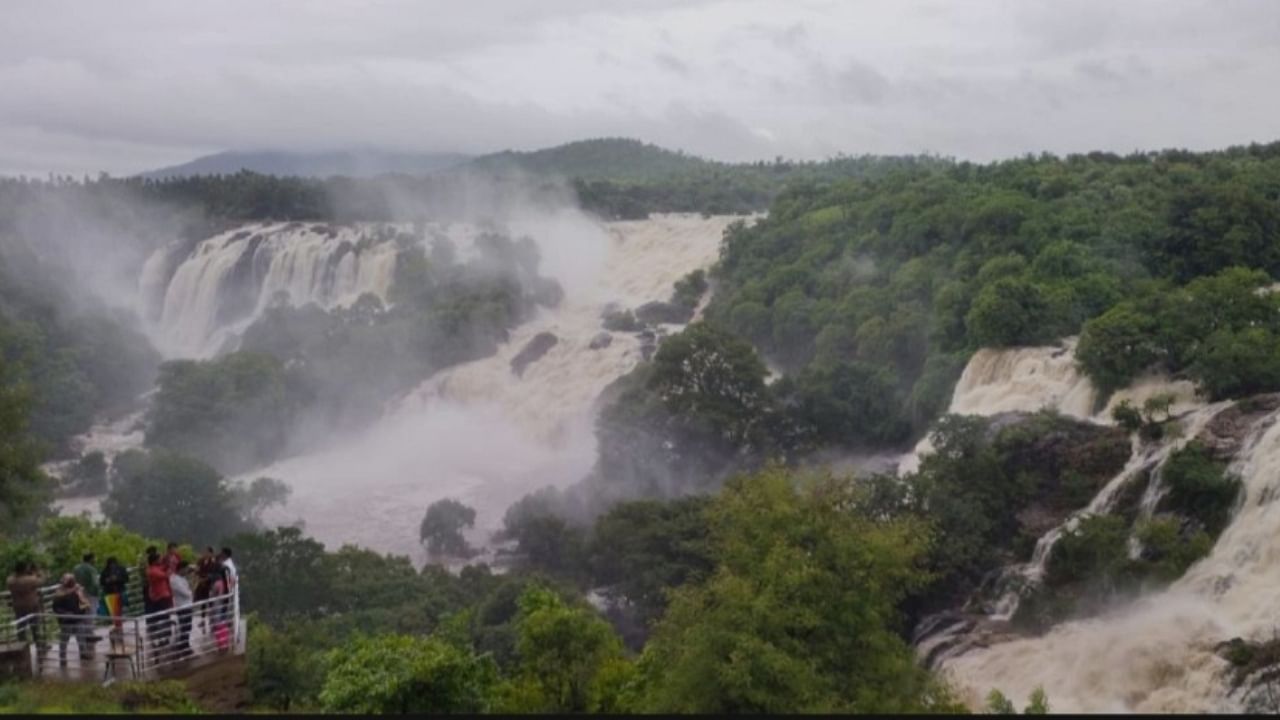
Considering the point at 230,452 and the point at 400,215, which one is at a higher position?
the point at 400,215

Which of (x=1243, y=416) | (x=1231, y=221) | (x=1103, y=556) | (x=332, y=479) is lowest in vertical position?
(x=332, y=479)

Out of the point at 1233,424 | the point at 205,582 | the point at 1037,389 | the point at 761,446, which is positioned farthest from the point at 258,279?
the point at 205,582

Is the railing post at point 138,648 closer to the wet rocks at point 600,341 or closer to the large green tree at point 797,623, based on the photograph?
the large green tree at point 797,623

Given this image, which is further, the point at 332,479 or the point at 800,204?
the point at 800,204

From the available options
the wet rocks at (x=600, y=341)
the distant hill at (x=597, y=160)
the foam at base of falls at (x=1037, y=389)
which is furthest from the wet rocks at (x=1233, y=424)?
the distant hill at (x=597, y=160)

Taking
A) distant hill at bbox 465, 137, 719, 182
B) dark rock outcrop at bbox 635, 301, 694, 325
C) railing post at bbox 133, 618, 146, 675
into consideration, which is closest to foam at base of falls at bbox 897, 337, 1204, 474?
railing post at bbox 133, 618, 146, 675

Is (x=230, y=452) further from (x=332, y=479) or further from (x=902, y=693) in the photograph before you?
(x=902, y=693)

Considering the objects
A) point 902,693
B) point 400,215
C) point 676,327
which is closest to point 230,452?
point 676,327
